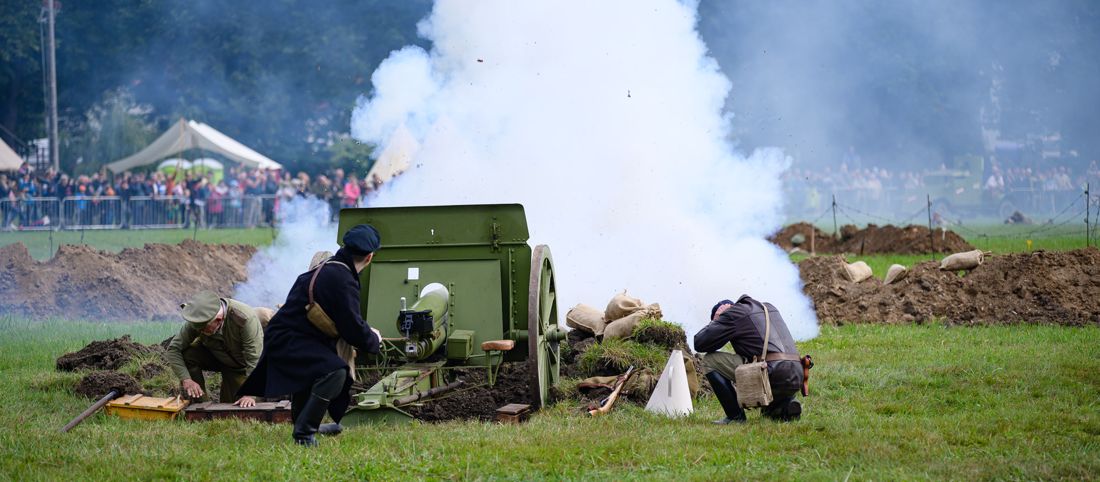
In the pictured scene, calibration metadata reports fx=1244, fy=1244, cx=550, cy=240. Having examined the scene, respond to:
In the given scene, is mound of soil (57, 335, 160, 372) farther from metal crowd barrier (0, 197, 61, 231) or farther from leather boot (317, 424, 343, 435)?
metal crowd barrier (0, 197, 61, 231)

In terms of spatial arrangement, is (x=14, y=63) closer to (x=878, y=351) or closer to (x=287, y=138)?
(x=287, y=138)

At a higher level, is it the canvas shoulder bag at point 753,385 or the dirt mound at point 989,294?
the dirt mound at point 989,294

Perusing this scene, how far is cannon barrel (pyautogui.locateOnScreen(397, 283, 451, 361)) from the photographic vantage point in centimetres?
835

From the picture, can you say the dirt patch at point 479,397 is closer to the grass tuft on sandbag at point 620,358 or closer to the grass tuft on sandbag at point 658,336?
the grass tuft on sandbag at point 620,358

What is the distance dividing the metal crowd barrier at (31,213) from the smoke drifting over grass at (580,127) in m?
14.5

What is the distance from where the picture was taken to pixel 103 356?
34.8 feet

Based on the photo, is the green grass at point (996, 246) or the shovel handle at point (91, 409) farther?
the green grass at point (996, 246)

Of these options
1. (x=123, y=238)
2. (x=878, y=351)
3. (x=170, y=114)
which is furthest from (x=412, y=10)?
(x=878, y=351)

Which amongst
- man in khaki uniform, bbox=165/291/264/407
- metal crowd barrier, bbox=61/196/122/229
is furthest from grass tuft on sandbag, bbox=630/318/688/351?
metal crowd barrier, bbox=61/196/122/229

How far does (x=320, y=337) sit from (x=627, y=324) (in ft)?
12.0

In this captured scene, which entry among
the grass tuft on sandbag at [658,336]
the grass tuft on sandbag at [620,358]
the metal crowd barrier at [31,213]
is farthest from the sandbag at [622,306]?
the metal crowd barrier at [31,213]

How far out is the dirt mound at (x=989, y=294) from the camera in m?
13.1

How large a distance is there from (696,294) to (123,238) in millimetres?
15708

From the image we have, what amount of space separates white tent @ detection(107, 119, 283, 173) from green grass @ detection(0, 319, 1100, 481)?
23.3 meters
